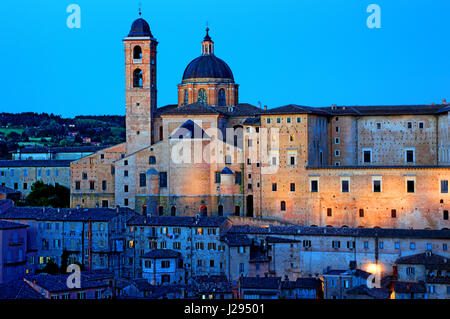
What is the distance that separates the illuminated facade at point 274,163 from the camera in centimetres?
4322

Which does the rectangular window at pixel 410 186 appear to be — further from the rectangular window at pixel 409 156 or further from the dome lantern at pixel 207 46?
the dome lantern at pixel 207 46

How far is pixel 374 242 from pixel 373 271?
1.50m

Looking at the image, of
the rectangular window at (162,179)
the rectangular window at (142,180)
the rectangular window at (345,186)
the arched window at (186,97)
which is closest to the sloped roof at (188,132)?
the rectangular window at (162,179)

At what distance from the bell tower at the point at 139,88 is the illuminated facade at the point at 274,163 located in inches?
2.7

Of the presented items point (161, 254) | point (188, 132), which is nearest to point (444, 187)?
point (161, 254)

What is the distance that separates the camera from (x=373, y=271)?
38.3 metres

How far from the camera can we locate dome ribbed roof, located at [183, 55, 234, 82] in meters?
57.4

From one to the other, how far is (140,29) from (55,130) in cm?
5474

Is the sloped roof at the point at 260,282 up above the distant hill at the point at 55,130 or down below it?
below

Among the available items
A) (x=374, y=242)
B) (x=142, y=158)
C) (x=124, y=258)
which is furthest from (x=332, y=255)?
(x=142, y=158)

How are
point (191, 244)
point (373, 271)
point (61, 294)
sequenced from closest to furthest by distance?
point (61, 294) < point (373, 271) < point (191, 244)

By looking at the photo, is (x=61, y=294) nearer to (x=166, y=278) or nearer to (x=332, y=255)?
(x=166, y=278)

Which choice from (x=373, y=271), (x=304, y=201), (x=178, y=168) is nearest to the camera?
(x=373, y=271)

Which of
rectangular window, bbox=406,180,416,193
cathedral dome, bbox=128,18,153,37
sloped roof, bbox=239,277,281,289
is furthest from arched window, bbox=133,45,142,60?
sloped roof, bbox=239,277,281,289
